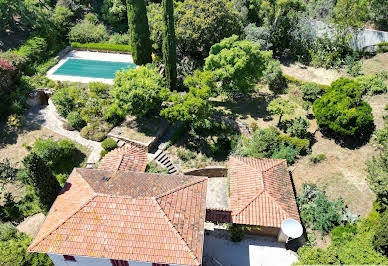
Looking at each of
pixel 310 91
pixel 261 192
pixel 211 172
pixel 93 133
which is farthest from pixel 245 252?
pixel 310 91

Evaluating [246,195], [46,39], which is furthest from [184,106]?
[46,39]

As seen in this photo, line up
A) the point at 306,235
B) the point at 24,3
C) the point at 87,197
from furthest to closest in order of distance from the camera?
the point at 24,3
the point at 306,235
the point at 87,197

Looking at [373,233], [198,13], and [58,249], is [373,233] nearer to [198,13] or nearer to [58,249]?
[58,249]

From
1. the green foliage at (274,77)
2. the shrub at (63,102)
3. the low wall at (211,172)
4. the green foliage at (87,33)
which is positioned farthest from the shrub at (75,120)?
the green foliage at (274,77)

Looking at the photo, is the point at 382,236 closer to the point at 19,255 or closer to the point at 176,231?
the point at 176,231

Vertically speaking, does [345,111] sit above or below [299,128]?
above

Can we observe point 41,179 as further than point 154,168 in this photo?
No

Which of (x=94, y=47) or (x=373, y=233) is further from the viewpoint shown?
(x=94, y=47)

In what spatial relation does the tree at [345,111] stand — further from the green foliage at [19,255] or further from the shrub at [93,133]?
the green foliage at [19,255]
